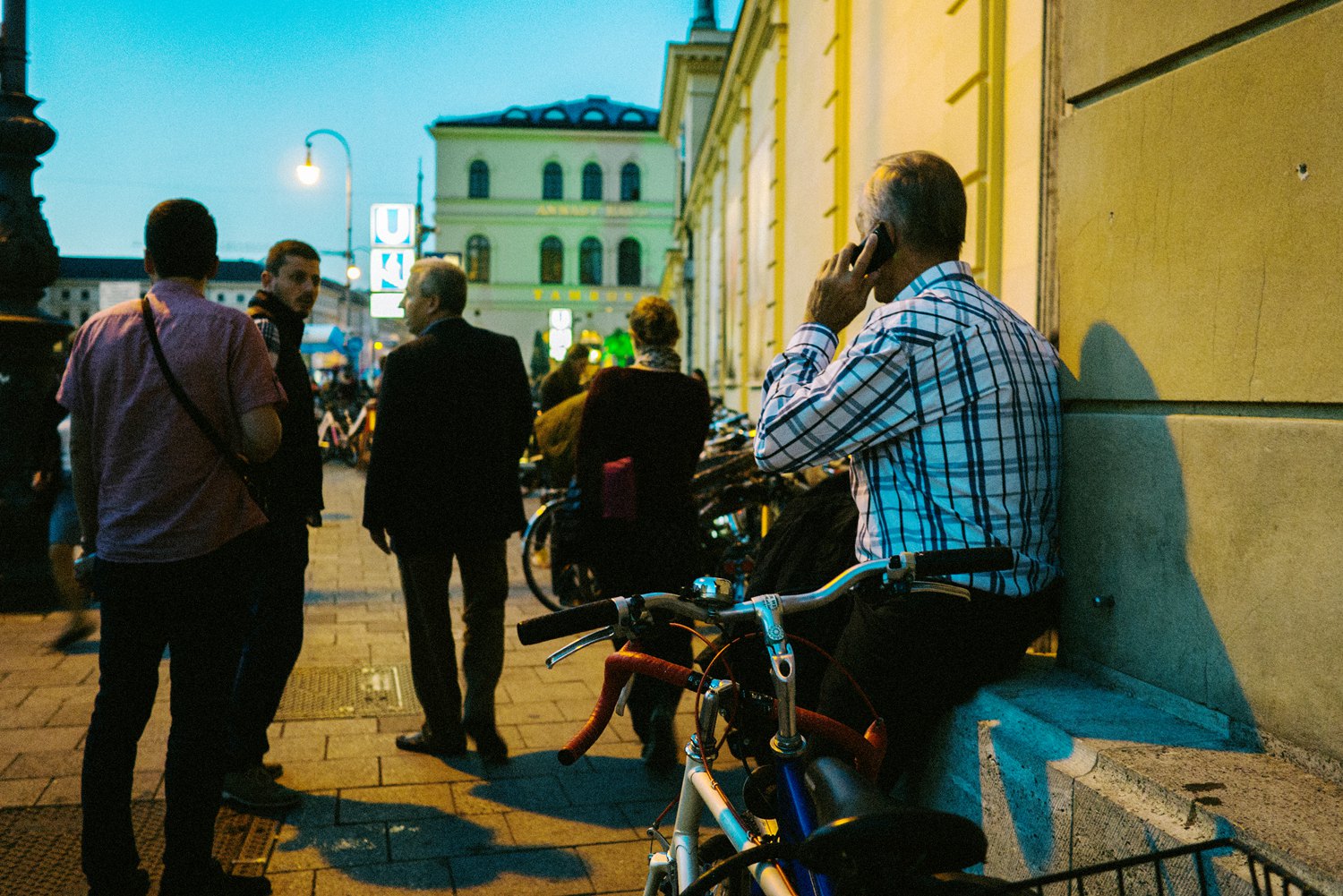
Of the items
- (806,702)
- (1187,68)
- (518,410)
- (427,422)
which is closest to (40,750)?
(427,422)

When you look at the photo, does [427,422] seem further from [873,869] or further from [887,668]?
[873,869]

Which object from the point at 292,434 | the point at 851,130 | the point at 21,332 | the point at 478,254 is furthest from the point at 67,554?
the point at 478,254

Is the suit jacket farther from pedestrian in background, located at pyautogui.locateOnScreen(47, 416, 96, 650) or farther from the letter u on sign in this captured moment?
the letter u on sign

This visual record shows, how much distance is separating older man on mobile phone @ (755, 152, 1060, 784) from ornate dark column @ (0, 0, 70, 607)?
6309 millimetres

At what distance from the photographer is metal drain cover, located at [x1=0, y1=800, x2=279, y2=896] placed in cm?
325

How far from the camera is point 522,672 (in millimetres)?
Result: 5914

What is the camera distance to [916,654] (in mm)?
2293

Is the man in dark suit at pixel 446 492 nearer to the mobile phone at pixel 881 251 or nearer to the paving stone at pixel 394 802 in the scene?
the paving stone at pixel 394 802

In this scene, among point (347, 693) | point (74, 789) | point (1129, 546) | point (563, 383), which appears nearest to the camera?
point (1129, 546)

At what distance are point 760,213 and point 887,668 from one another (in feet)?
35.4

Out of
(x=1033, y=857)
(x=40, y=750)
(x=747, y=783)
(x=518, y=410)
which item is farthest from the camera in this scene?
(x=518, y=410)

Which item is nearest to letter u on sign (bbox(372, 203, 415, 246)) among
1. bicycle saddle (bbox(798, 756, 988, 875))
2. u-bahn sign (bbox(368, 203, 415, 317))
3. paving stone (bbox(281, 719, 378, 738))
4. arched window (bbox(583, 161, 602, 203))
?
u-bahn sign (bbox(368, 203, 415, 317))

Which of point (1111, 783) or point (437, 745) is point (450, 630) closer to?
point (437, 745)

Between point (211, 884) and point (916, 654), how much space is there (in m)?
2.13
